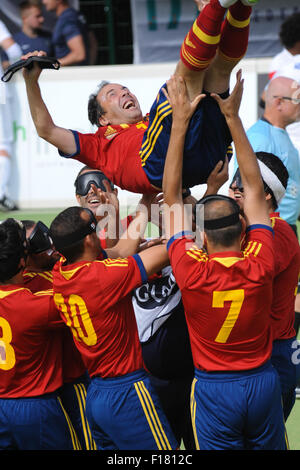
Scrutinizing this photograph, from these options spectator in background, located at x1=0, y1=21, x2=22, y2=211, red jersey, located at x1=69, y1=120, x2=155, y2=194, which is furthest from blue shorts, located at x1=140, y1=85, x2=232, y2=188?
spectator in background, located at x1=0, y1=21, x2=22, y2=211

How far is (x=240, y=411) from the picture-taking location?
9.62 feet

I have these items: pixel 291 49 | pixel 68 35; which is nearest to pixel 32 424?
pixel 291 49

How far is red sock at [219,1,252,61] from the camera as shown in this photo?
2.69 meters

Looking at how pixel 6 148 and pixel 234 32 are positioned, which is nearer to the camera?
pixel 234 32

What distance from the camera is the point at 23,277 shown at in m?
3.44

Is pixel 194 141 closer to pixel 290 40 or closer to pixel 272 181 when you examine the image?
pixel 272 181

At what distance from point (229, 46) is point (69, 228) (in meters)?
1.05

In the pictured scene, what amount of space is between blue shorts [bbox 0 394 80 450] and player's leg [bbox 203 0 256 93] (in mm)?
1652

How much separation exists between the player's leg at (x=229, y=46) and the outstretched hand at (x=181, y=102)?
3.8 inches

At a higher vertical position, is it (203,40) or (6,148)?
(203,40)

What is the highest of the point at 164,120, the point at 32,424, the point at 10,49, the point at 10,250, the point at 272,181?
the point at 10,49

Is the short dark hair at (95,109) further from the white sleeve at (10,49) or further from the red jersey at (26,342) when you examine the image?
the white sleeve at (10,49)

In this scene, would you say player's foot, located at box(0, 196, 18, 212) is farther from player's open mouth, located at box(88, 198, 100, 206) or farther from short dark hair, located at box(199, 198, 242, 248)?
short dark hair, located at box(199, 198, 242, 248)
